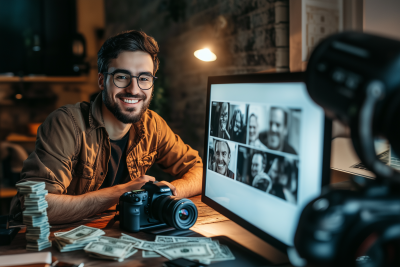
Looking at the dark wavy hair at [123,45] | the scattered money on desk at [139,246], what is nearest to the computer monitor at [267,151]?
the scattered money on desk at [139,246]

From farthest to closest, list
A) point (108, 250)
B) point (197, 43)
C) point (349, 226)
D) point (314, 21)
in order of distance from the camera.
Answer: point (197, 43)
point (314, 21)
point (108, 250)
point (349, 226)

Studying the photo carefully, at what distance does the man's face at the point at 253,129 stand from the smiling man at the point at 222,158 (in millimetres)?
123

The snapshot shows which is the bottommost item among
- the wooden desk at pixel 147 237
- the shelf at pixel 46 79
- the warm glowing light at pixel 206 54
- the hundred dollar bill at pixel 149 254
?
the wooden desk at pixel 147 237

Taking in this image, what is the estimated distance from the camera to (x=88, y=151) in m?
1.33

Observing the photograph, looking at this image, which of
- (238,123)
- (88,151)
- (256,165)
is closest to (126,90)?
(88,151)

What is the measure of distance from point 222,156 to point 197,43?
162 centimetres

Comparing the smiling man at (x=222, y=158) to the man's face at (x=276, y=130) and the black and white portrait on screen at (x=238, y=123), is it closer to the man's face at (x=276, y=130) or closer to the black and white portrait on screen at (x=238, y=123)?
the black and white portrait on screen at (x=238, y=123)

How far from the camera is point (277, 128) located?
0.69m

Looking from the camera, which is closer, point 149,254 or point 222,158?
point 149,254

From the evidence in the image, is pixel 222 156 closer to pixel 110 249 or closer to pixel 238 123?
pixel 238 123

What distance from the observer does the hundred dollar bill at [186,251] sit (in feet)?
2.55

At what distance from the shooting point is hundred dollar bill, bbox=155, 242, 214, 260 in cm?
78

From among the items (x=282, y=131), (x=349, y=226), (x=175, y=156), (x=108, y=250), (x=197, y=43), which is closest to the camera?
(x=349, y=226)

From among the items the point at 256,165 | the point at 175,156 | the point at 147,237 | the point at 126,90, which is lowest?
the point at 147,237
